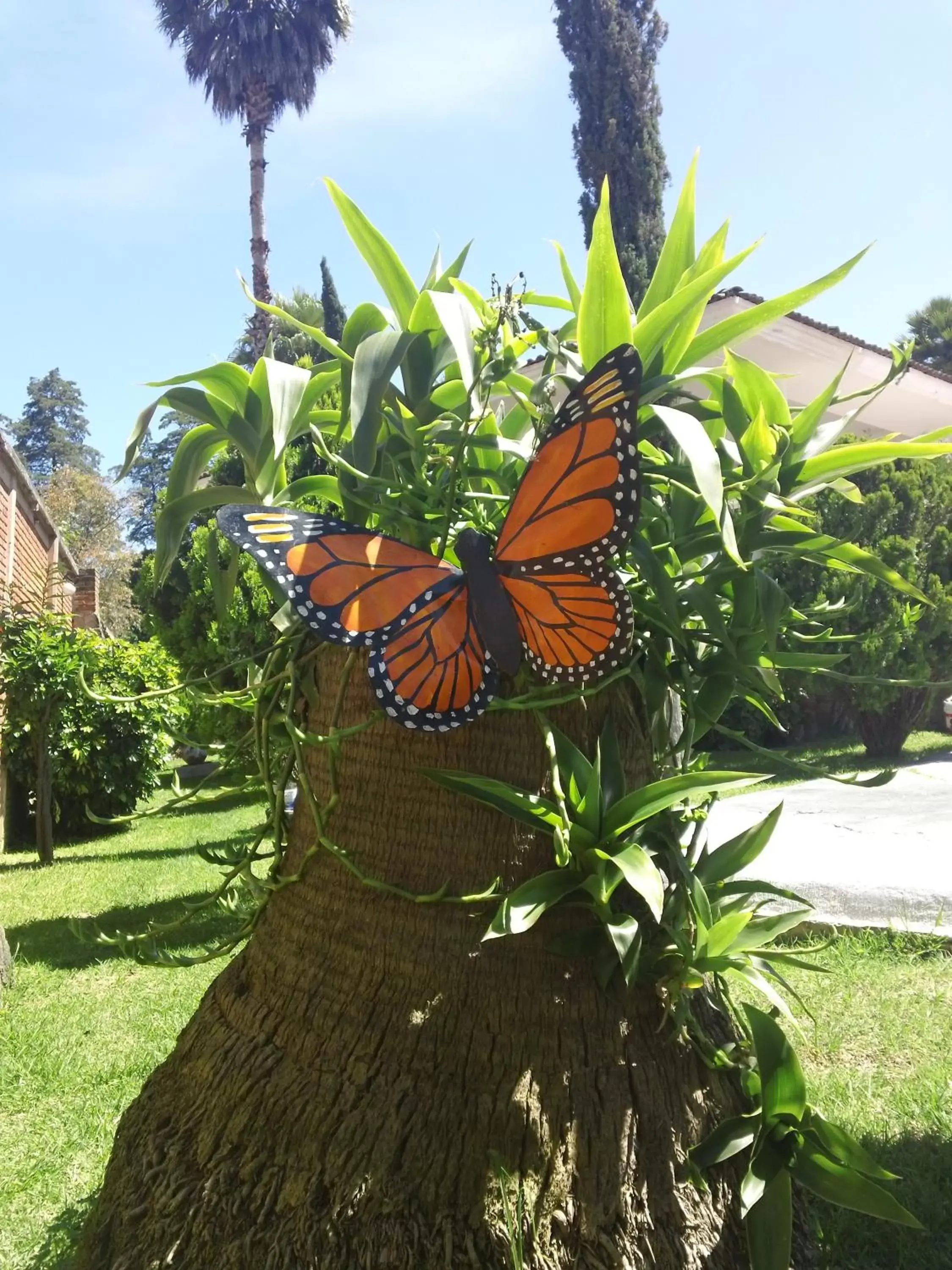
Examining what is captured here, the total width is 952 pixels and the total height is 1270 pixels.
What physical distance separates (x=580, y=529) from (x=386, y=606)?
0.29 metres

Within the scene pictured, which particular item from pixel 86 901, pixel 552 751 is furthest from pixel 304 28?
pixel 552 751

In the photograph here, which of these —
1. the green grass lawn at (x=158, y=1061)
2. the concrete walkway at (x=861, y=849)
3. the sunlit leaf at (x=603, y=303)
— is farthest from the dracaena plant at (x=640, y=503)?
the concrete walkway at (x=861, y=849)

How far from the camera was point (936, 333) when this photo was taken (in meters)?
26.9

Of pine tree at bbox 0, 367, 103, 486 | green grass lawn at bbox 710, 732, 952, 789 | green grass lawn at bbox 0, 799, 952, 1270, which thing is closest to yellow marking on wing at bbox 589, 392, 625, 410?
green grass lawn at bbox 0, 799, 952, 1270

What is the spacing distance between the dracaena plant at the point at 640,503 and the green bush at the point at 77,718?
25.8ft

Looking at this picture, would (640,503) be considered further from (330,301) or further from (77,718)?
(330,301)

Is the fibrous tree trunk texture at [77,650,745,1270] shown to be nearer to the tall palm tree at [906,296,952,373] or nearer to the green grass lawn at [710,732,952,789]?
the green grass lawn at [710,732,952,789]

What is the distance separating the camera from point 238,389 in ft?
4.74

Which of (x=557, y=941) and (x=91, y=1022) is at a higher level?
(x=557, y=941)

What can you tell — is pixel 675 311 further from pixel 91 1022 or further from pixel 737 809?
pixel 737 809

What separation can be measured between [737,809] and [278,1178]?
19.9 ft

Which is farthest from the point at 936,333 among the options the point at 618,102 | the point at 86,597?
the point at 86,597

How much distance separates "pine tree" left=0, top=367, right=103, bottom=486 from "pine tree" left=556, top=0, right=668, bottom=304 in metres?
55.8

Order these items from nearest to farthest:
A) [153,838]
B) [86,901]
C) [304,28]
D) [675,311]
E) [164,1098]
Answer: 1. [675,311]
2. [164,1098]
3. [86,901]
4. [153,838]
5. [304,28]
